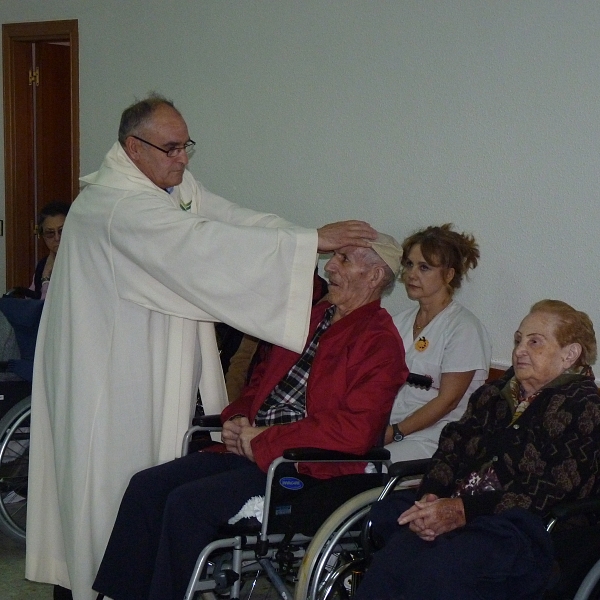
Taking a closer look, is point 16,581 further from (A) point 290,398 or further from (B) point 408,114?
(B) point 408,114

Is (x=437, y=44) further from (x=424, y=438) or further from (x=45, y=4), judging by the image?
(x=45, y=4)

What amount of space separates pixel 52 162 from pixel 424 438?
3580 millimetres

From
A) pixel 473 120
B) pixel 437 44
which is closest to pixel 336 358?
pixel 473 120

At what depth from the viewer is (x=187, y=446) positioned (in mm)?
2924

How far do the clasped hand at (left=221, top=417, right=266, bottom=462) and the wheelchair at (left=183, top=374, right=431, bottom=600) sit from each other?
7.8 inches

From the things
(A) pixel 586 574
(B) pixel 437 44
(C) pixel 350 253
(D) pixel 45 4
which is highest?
(D) pixel 45 4

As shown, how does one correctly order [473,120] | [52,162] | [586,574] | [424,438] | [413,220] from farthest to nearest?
[52,162] → [413,220] → [473,120] → [424,438] → [586,574]

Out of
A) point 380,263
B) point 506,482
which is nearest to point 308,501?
point 506,482

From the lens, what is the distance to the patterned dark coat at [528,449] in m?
2.24

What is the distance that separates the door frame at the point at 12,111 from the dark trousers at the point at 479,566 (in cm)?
365

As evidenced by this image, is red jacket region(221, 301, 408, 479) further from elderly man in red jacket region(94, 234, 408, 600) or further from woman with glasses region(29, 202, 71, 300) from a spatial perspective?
woman with glasses region(29, 202, 71, 300)

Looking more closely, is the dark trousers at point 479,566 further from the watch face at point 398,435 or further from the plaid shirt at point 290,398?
the watch face at point 398,435

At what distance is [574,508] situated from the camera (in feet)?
7.09

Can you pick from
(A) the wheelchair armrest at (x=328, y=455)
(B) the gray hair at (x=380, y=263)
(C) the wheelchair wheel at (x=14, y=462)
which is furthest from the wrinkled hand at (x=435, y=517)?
(C) the wheelchair wheel at (x=14, y=462)
